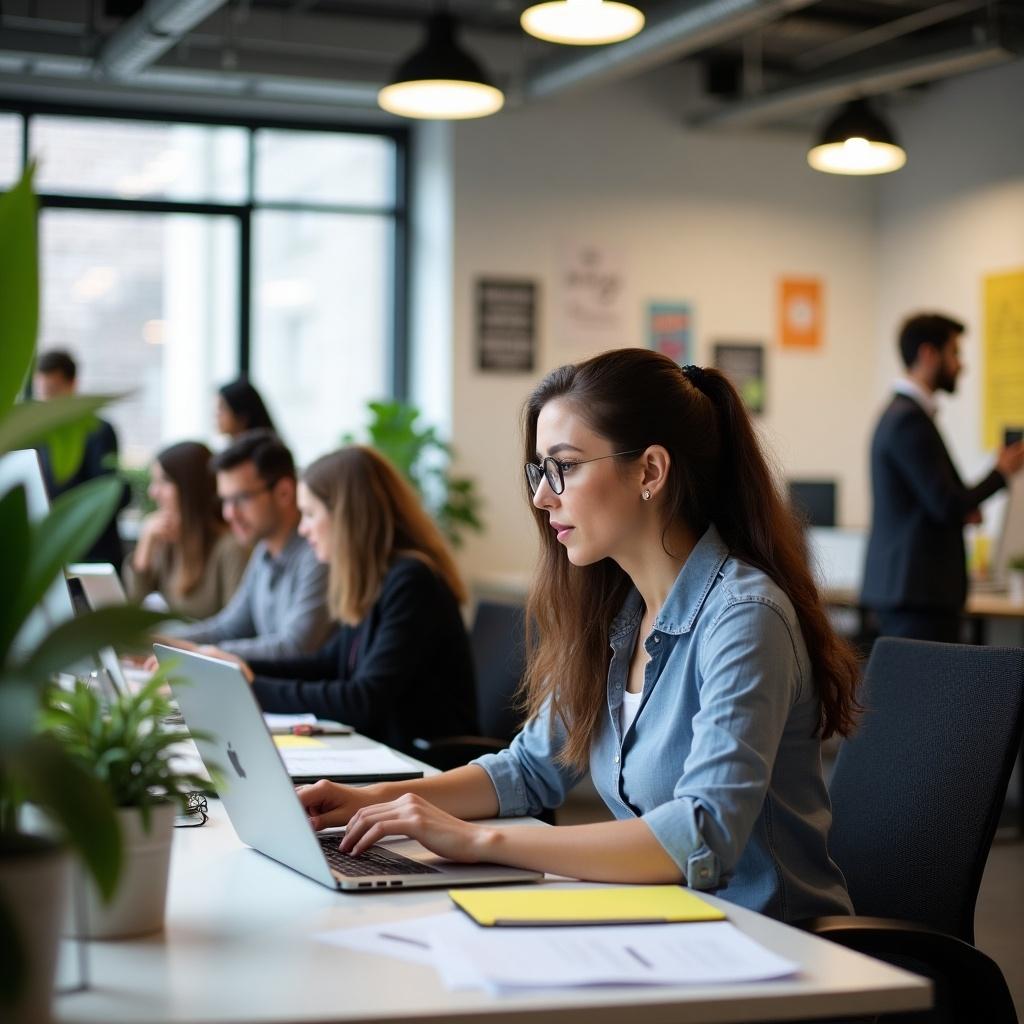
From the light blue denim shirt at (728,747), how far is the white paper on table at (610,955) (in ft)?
0.62

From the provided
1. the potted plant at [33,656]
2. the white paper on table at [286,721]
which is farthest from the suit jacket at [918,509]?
the potted plant at [33,656]

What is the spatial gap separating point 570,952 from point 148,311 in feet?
19.5

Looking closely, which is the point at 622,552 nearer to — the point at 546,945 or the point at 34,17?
the point at 546,945

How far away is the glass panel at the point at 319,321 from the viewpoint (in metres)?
6.96

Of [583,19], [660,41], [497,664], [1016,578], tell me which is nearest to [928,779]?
[497,664]

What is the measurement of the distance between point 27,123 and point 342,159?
4.80 ft

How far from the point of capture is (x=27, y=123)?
21.2 ft

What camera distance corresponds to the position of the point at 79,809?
89 centimetres

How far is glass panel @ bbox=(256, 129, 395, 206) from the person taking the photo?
22.6 feet

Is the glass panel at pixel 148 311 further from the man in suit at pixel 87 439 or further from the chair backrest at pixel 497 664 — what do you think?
the chair backrest at pixel 497 664

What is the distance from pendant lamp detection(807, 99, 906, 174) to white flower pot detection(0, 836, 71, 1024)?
5095 mm

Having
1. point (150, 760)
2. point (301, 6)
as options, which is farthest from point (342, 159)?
point (150, 760)

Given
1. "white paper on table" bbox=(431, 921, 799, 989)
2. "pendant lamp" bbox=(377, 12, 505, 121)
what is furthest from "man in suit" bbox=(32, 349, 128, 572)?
"white paper on table" bbox=(431, 921, 799, 989)

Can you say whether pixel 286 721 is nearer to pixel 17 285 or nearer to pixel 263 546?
pixel 263 546
